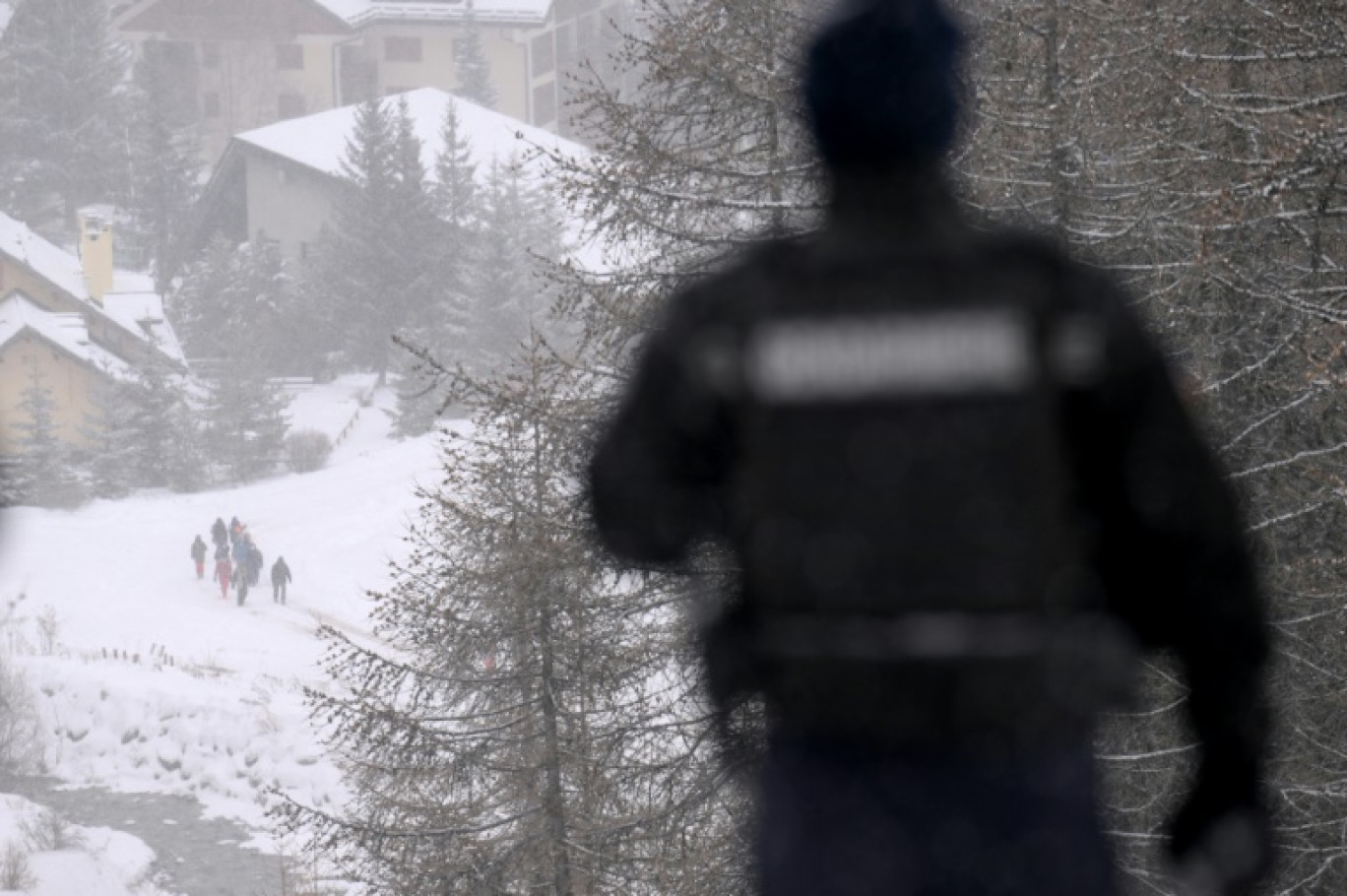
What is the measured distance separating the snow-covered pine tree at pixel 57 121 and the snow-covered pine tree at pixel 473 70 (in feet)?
55.7

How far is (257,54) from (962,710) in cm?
8404

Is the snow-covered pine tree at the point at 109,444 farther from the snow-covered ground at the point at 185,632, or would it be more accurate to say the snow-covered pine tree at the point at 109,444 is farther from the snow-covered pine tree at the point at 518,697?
the snow-covered pine tree at the point at 518,697

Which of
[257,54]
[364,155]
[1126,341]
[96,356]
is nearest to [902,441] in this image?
[1126,341]

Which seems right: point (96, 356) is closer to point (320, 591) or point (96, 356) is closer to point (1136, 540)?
point (320, 591)

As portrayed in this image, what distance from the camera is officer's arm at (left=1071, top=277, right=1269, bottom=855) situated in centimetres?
193

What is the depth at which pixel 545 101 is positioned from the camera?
8462 cm

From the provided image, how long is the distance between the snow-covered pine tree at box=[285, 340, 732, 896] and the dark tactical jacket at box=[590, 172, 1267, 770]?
7.12 m

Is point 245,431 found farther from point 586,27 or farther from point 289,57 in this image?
point 586,27

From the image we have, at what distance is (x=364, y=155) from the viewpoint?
50.7m

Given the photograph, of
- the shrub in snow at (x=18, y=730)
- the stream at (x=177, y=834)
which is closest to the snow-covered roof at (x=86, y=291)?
the shrub in snow at (x=18, y=730)

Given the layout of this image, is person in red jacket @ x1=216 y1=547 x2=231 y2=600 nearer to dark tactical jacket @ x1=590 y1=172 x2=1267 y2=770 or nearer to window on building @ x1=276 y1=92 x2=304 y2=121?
dark tactical jacket @ x1=590 y1=172 x2=1267 y2=770

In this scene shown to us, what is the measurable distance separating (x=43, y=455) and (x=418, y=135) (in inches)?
1025

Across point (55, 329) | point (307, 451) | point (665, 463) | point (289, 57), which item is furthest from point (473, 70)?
point (665, 463)

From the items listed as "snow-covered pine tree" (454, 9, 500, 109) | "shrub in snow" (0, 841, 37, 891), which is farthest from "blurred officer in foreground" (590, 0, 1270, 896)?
"snow-covered pine tree" (454, 9, 500, 109)
